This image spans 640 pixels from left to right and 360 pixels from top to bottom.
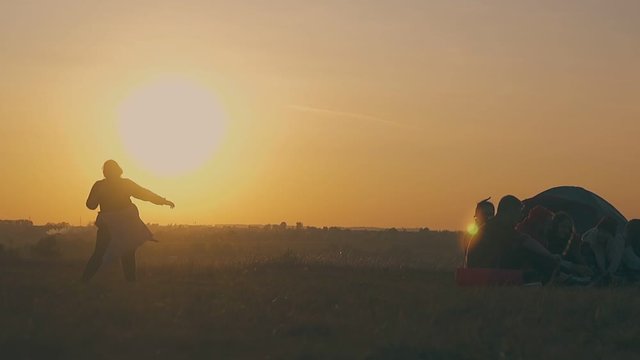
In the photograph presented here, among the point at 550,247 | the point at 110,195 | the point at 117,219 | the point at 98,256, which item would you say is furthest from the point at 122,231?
the point at 550,247

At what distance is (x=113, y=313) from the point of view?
11914 millimetres

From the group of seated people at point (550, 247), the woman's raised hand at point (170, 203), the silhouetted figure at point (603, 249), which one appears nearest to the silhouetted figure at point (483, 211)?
the group of seated people at point (550, 247)

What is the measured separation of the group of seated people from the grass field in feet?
3.15

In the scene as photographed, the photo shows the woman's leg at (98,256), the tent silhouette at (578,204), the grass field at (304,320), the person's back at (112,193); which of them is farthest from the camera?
the tent silhouette at (578,204)

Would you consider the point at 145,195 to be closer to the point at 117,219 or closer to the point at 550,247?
the point at 117,219

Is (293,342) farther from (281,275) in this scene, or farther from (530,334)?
(281,275)

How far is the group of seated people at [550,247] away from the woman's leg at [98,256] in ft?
19.0

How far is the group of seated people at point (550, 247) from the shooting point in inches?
645

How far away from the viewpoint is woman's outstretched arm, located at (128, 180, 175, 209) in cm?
1738

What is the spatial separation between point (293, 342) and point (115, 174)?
24.6 feet

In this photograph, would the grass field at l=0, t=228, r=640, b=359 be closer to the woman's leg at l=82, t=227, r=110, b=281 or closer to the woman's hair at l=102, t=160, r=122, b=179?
the woman's leg at l=82, t=227, r=110, b=281

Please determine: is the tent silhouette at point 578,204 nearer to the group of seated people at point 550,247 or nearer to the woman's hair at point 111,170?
the group of seated people at point 550,247

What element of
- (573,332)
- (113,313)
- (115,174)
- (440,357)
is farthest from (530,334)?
(115,174)

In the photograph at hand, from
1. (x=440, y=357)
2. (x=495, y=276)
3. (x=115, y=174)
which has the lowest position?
(x=440, y=357)
